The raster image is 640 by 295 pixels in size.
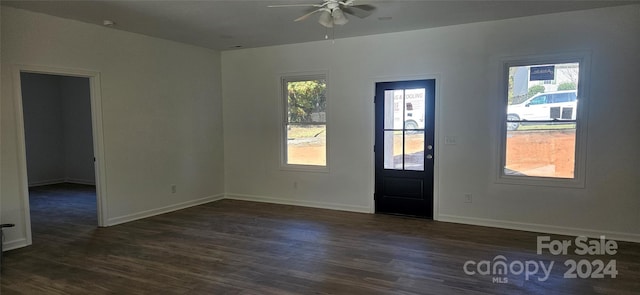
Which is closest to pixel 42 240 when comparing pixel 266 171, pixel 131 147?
pixel 131 147

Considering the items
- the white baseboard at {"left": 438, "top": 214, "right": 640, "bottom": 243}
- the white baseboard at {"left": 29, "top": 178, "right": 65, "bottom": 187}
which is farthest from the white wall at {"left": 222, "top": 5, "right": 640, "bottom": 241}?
the white baseboard at {"left": 29, "top": 178, "right": 65, "bottom": 187}

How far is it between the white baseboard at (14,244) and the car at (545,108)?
19.1 feet

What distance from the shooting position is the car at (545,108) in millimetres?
4363

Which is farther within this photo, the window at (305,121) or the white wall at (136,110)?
the window at (305,121)

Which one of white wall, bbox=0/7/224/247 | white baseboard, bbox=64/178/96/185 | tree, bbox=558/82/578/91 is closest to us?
white wall, bbox=0/7/224/247

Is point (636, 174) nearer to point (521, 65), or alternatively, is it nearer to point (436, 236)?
point (521, 65)

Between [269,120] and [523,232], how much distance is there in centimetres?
405

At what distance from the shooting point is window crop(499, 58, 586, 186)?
171 inches

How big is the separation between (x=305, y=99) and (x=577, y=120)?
369cm

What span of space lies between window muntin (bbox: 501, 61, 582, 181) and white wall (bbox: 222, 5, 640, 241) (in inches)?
6.1

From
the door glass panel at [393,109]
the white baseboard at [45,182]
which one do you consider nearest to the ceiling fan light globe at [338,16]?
the door glass panel at [393,109]

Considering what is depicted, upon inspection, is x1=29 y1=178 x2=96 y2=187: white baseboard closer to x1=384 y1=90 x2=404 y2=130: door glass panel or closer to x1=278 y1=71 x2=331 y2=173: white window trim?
x1=278 y1=71 x2=331 y2=173: white window trim

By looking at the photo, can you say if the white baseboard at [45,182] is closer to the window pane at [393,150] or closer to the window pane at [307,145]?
the window pane at [307,145]

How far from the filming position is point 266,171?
6.41 metres
